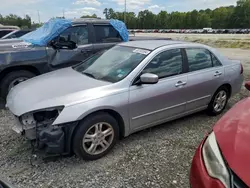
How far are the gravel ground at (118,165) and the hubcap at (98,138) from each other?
0.52ft

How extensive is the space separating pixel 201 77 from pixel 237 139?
271 cm

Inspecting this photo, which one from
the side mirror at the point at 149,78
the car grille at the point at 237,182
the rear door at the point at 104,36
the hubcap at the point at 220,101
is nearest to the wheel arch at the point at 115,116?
the side mirror at the point at 149,78

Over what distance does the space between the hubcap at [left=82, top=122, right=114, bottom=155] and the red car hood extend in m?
1.59

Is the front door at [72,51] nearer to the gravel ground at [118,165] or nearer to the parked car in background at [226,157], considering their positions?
the gravel ground at [118,165]

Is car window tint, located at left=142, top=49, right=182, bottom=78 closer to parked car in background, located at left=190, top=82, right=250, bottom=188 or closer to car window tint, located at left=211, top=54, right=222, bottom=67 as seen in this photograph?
car window tint, located at left=211, top=54, right=222, bottom=67

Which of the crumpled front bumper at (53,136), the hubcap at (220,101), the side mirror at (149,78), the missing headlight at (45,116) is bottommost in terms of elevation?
the hubcap at (220,101)

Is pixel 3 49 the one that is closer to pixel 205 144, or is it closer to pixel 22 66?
pixel 22 66

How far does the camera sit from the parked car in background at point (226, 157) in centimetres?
164

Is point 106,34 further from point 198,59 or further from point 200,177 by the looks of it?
point 200,177

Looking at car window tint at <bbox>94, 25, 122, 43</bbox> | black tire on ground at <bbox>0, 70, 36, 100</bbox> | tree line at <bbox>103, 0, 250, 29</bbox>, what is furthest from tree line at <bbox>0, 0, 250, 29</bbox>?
black tire on ground at <bbox>0, 70, 36, 100</bbox>

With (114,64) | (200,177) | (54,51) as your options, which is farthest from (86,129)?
(54,51)

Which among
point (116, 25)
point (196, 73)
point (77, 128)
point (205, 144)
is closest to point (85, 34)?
point (116, 25)

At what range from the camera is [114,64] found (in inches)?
155

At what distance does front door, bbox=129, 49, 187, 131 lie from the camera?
11.9 feet
